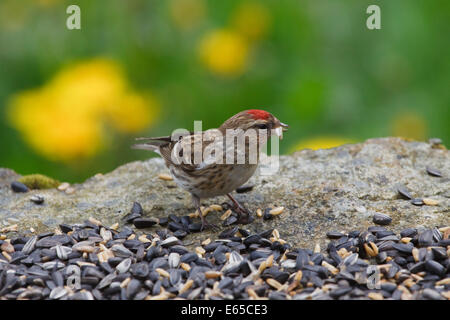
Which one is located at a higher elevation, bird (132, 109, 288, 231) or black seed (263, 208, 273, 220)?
bird (132, 109, 288, 231)

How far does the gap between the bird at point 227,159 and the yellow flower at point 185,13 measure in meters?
2.82

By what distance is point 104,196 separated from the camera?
539 centimetres

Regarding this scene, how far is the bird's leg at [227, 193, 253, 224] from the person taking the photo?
16.1 feet

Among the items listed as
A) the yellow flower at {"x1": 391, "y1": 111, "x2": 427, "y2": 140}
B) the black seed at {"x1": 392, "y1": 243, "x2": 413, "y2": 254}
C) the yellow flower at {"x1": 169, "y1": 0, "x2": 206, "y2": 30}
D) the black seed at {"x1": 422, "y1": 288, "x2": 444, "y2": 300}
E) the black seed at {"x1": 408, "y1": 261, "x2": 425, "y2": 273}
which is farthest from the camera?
the yellow flower at {"x1": 169, "y1": 0, "x2": 206, "y2": 30}

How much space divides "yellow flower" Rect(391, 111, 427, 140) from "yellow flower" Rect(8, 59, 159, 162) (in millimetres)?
2315

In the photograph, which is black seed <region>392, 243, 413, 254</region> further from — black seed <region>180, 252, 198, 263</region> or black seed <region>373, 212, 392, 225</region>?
black seed <region>180, 252, 198, 263</region>

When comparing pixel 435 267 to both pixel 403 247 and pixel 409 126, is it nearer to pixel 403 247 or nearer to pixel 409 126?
pixel 403 247

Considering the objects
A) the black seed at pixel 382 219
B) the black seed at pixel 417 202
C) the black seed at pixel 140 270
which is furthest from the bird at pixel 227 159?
the black seed at pixel 417 202

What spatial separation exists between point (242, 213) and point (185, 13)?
3249 mm

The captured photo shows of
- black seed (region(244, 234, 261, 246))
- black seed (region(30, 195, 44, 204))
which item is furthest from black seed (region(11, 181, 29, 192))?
black seed (region(244, 234, 261, 246))

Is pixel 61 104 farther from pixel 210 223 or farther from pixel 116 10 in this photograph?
pixel 210 223

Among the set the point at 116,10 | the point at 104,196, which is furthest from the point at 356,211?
the point at 116,10

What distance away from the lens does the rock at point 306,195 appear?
4801 millimetres

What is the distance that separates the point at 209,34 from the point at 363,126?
184 centimetres
